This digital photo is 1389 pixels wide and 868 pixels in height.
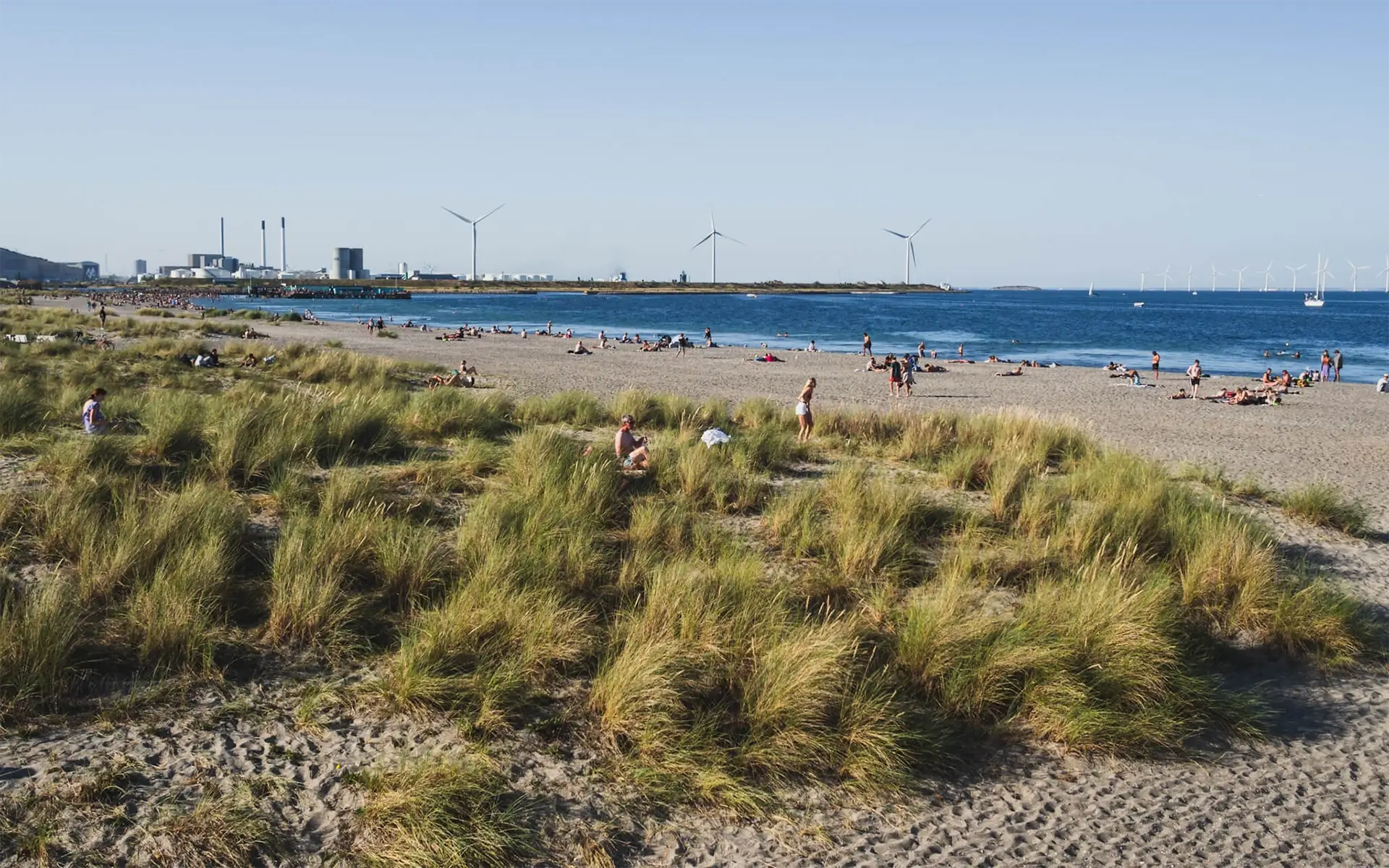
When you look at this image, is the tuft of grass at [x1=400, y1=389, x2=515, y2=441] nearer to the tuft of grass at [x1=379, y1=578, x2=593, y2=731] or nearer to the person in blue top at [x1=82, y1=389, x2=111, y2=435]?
the person in blue top at [x1=82, y1=389, x2=111, y2=435]

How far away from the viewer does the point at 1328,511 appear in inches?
492

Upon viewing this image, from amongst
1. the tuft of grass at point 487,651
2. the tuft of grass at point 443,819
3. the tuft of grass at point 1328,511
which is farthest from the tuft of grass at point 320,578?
the tuft of grass at point 1328,511

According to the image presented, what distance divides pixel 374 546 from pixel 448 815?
3.93 metres

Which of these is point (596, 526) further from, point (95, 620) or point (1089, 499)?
point (1089, 499)

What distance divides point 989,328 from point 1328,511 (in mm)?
77152

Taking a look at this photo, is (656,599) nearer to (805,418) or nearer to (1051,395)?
(805,418)

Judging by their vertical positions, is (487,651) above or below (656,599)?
below

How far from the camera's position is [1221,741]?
6.93 metres

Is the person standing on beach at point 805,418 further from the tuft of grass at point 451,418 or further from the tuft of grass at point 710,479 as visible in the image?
the tuft of grass at point 451,418

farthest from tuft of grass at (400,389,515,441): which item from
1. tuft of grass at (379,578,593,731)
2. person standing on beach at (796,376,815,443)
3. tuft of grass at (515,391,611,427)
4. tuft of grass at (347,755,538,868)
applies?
tuft of grass at (347,755,538,868)

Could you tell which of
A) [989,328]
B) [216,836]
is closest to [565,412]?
[216,836]

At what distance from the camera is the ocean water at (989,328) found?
5603 cm

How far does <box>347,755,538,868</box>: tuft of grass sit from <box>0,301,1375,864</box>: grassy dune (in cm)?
2

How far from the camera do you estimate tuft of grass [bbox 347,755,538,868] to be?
16.6 feet
